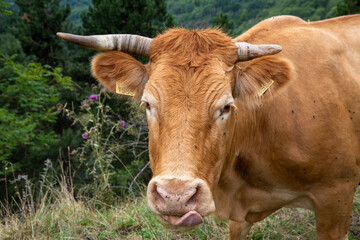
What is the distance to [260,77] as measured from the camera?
258cm

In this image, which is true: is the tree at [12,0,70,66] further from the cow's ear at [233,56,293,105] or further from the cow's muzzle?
the cow's muzzle

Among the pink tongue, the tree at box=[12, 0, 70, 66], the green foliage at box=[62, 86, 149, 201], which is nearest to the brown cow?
the pink tongue

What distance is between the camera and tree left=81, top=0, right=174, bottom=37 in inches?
545

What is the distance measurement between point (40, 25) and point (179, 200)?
19277mm

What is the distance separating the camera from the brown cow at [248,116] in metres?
2.04

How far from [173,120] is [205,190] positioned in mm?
499

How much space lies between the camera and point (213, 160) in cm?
228

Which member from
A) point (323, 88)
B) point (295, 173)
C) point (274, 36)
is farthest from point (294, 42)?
point (295, 173)

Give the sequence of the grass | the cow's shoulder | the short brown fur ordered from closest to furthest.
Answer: the short brown fur < the cow's shoulder < the grass

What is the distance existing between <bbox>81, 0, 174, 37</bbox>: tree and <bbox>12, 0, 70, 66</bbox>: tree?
15.3ft

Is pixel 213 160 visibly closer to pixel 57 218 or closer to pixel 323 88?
pixel 323 88

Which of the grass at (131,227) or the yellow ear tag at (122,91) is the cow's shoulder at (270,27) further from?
the grass at (131,227)

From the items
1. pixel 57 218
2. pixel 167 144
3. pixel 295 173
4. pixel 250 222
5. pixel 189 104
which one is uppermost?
pixel 189 104

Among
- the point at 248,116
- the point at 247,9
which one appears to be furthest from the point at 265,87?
the point at 247,9
